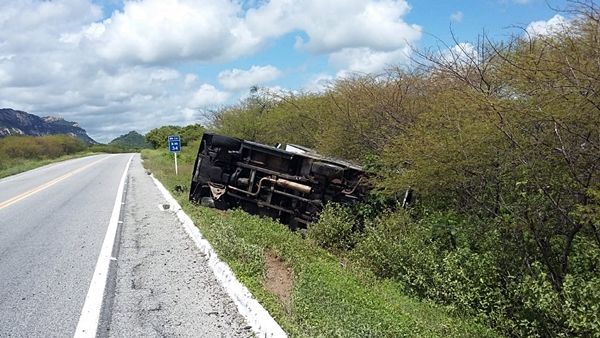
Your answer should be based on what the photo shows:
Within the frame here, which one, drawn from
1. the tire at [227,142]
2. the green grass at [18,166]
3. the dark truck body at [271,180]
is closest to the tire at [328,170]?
the dark truck body at [271,180]

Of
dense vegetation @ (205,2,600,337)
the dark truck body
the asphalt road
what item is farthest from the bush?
the asphalt road

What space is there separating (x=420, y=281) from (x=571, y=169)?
2.72 m

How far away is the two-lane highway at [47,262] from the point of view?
5.47 metres

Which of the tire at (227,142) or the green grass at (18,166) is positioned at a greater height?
the tire at (227,142)

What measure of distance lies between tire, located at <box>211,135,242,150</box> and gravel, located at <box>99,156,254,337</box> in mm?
3545

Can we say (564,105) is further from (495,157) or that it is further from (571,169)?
(495,157)

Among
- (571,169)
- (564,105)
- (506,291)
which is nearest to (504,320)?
(506,291)

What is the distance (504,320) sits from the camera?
7445mm

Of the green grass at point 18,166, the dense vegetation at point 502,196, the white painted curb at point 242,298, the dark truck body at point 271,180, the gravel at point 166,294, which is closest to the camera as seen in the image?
the white painted curb at point 242,298

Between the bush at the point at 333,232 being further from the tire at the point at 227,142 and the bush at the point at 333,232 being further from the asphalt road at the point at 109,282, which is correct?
the tire at the point at 227,142

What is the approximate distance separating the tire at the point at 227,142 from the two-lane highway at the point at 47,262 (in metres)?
3.04

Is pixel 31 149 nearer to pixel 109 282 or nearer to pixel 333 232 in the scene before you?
pixel 333 232

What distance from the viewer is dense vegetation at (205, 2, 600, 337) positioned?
671cm

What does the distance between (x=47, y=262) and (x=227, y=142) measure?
590 cm
